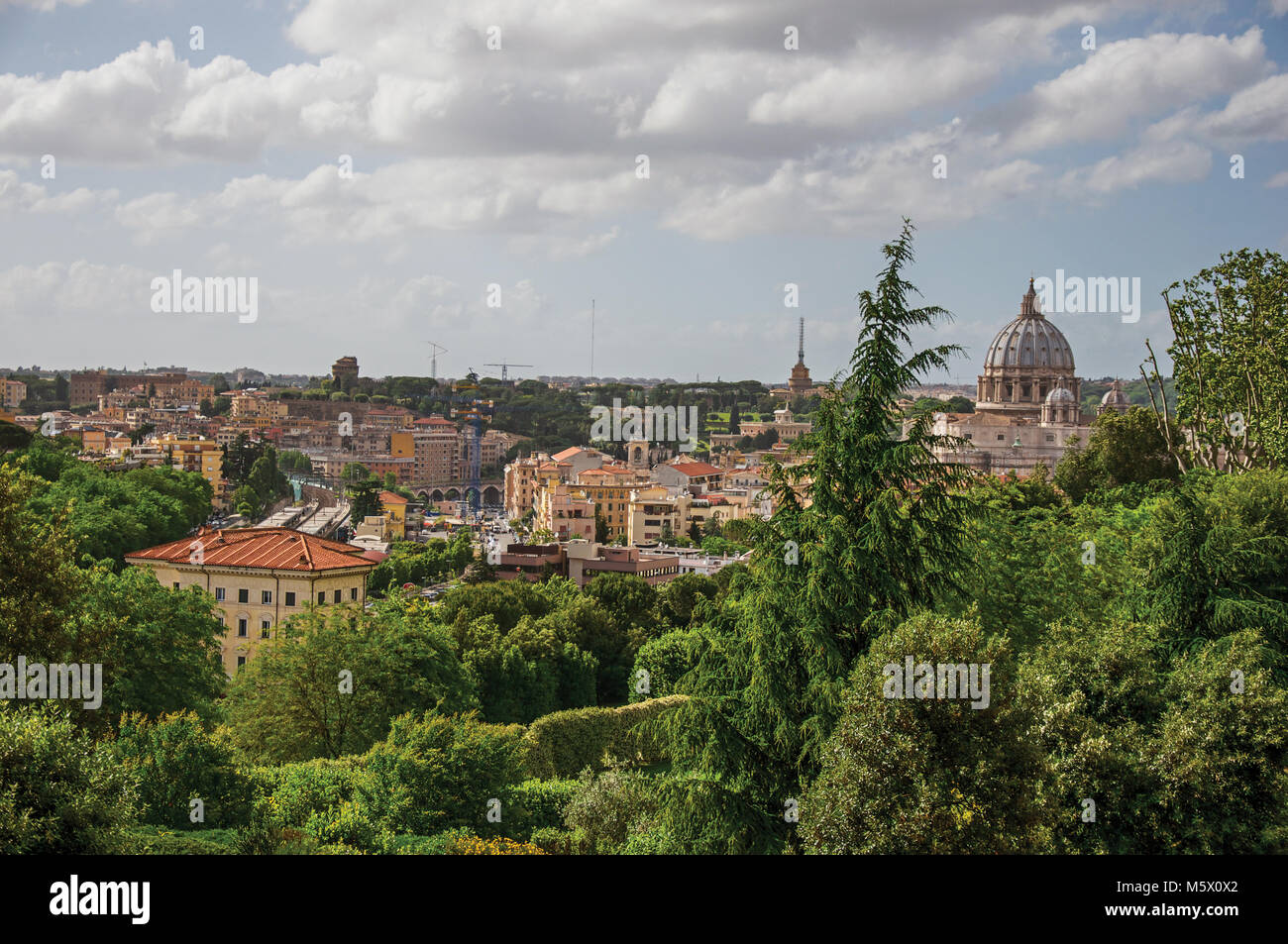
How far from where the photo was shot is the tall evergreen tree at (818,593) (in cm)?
899

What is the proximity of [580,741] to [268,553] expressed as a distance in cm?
913

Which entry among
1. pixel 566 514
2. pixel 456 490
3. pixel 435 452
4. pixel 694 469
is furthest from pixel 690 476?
pixel 456 490

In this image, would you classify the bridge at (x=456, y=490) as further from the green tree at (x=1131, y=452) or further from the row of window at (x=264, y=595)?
the row of window at (x=264, y=595)

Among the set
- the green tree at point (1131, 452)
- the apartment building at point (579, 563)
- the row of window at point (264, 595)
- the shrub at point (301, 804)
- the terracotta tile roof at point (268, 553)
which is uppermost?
the green tree at point (1131, 452)

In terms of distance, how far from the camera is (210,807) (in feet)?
35.3

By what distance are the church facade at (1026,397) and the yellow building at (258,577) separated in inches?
2853

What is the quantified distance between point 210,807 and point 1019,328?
99.9 metres

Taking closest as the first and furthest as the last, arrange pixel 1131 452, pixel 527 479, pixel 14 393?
pixel 1131 452 → pixel 527 479 → pixel 14 393

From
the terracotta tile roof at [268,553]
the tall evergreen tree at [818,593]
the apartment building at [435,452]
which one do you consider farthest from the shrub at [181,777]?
the apartment building at [435,452]

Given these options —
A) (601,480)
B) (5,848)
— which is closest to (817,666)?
(5,848)

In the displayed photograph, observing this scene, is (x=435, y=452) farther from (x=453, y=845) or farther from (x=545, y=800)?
(x=453, y=845)

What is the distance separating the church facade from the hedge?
74755mm

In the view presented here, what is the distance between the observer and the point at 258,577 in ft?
86.1
